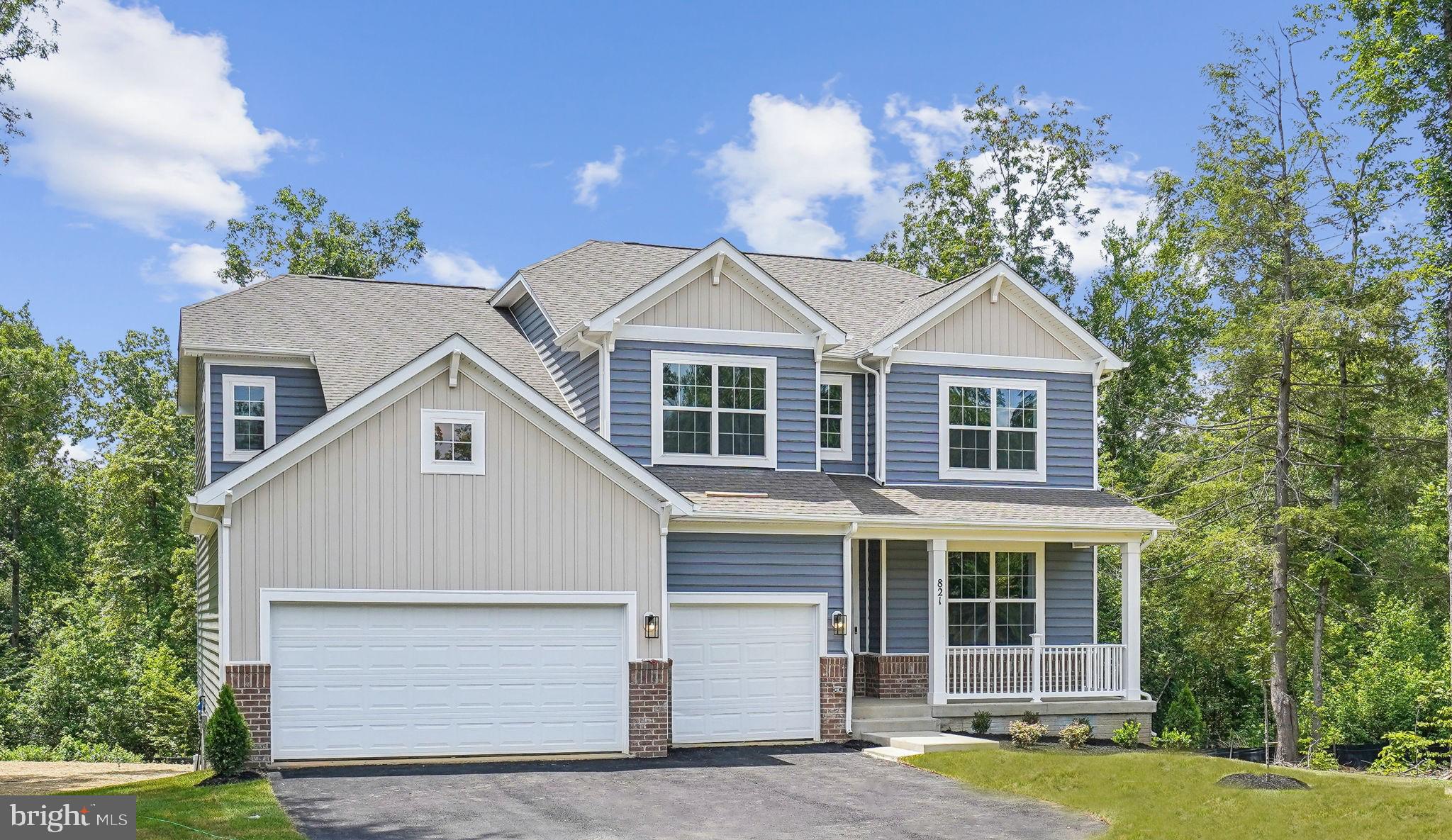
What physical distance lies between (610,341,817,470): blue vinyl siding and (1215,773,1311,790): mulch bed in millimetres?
7668

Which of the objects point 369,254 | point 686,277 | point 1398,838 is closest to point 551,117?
point 369,254

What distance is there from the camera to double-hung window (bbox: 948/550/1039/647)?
21953mm

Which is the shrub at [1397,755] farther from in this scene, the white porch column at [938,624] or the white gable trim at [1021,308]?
the white gable trim at [1021,308]

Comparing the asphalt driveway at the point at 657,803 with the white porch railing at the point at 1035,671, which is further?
the white porch railing at the point at 1035,671

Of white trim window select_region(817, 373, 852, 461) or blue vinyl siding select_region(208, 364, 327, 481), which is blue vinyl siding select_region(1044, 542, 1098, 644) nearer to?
white trim window select_region(817, 373, 852, 461)

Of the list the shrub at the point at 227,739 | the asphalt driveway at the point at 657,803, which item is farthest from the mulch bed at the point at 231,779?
the asphalt driveway at the point at 657,803

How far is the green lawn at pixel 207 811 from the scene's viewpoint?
38.8ft

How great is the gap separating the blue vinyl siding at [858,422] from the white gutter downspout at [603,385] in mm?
4285

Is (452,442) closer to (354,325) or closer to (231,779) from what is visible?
(231,779)

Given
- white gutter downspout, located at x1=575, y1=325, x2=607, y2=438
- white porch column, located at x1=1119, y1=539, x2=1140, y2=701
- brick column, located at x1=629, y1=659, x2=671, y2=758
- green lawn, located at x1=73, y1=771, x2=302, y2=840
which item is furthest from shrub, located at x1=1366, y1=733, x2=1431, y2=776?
green lawn, located at x1=73, y1=771, x2=302, y2=840

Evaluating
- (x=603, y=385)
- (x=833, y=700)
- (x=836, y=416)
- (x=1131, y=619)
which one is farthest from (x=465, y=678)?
(x=1131, y=619)

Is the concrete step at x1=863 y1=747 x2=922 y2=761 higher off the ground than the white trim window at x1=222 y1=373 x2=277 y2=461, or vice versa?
the white trim window at x1=222 y1=373 x2=277 y2=461

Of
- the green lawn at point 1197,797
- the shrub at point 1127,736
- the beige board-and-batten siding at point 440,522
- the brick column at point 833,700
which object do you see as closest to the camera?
the green lawn at point 1197,797

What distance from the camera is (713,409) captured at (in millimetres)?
20203
